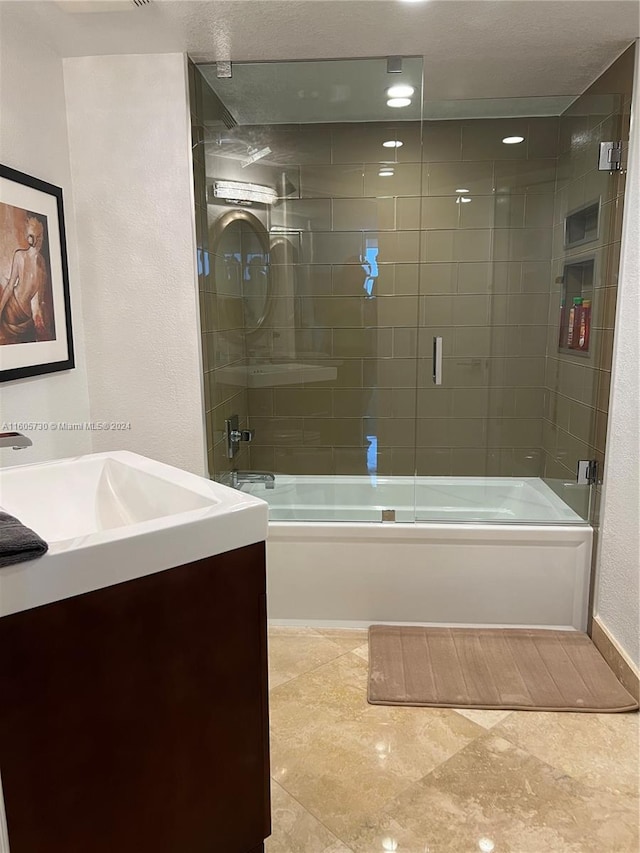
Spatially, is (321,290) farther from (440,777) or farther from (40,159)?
(440,777)

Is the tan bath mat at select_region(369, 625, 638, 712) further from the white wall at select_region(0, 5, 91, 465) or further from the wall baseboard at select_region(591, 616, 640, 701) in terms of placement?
the white wall at select_region(0, 5, 91, 465)

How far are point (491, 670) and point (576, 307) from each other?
1.73 metres

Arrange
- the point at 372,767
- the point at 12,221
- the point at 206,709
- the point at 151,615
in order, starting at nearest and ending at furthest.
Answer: the point at 151,615 < the point at 206,709 < the point at 372,767 < the point at 12,221

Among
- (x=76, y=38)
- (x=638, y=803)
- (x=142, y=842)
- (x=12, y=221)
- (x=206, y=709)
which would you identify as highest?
(x=76, y=38)

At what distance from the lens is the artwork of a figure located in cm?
206

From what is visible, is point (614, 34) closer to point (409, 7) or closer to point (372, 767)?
point (409, 7)

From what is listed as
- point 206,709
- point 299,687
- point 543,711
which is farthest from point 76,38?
point 543,711

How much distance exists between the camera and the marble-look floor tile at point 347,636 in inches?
104

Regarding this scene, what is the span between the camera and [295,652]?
2.60 m

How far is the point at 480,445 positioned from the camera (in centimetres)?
355

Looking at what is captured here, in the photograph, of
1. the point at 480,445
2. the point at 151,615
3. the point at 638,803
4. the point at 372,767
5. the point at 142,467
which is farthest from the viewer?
the point at 480,445

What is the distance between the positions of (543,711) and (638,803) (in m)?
0.43

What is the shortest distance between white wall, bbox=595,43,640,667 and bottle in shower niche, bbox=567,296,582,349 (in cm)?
50

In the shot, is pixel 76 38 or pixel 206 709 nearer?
pixel 206 709
